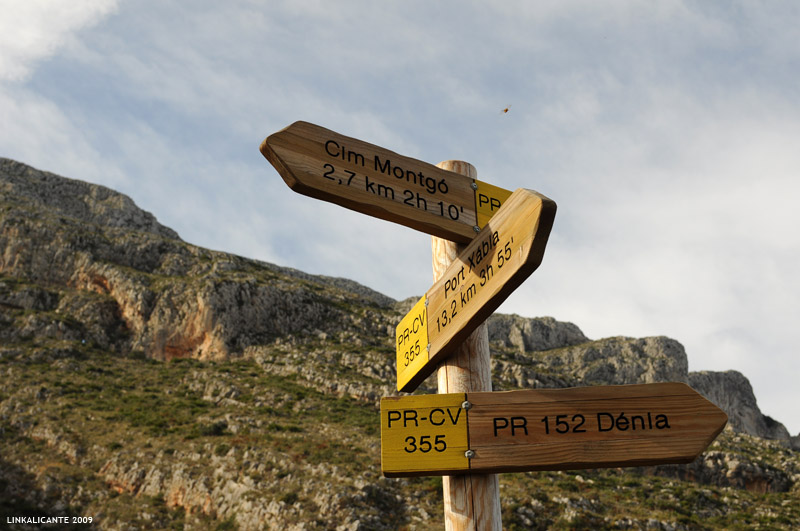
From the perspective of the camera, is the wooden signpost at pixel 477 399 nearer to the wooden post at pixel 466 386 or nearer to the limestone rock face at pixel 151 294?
the wooden post at pixel 466 386

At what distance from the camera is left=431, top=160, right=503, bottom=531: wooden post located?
300 cm

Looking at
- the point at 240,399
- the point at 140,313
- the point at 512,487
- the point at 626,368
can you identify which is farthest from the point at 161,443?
the point at 626,368

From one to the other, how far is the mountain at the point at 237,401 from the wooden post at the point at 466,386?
20.1 meters

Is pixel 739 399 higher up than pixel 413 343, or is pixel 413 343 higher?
pixel 739 399

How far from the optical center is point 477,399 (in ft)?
10.2

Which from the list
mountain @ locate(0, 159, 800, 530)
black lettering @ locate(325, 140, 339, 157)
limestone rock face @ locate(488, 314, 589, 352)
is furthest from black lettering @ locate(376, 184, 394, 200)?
limestone rock face @ locate(488, 314, 589, 352)

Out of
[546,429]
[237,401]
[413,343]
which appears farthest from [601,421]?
A: [237,401]

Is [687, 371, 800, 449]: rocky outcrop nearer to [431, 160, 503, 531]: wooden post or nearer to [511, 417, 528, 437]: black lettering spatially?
[431, 160, 503, 531]: wooden post

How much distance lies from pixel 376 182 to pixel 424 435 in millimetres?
1322

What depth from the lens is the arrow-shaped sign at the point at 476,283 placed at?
267 centimetres

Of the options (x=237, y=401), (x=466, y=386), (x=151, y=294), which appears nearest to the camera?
(x=466, y=386)

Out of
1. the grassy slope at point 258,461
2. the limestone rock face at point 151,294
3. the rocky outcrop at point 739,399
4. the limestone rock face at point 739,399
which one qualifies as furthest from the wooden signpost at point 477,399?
the limestone rock face at point 739,399

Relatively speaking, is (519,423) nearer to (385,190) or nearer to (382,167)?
(385,190)

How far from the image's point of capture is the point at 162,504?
25641 mm
